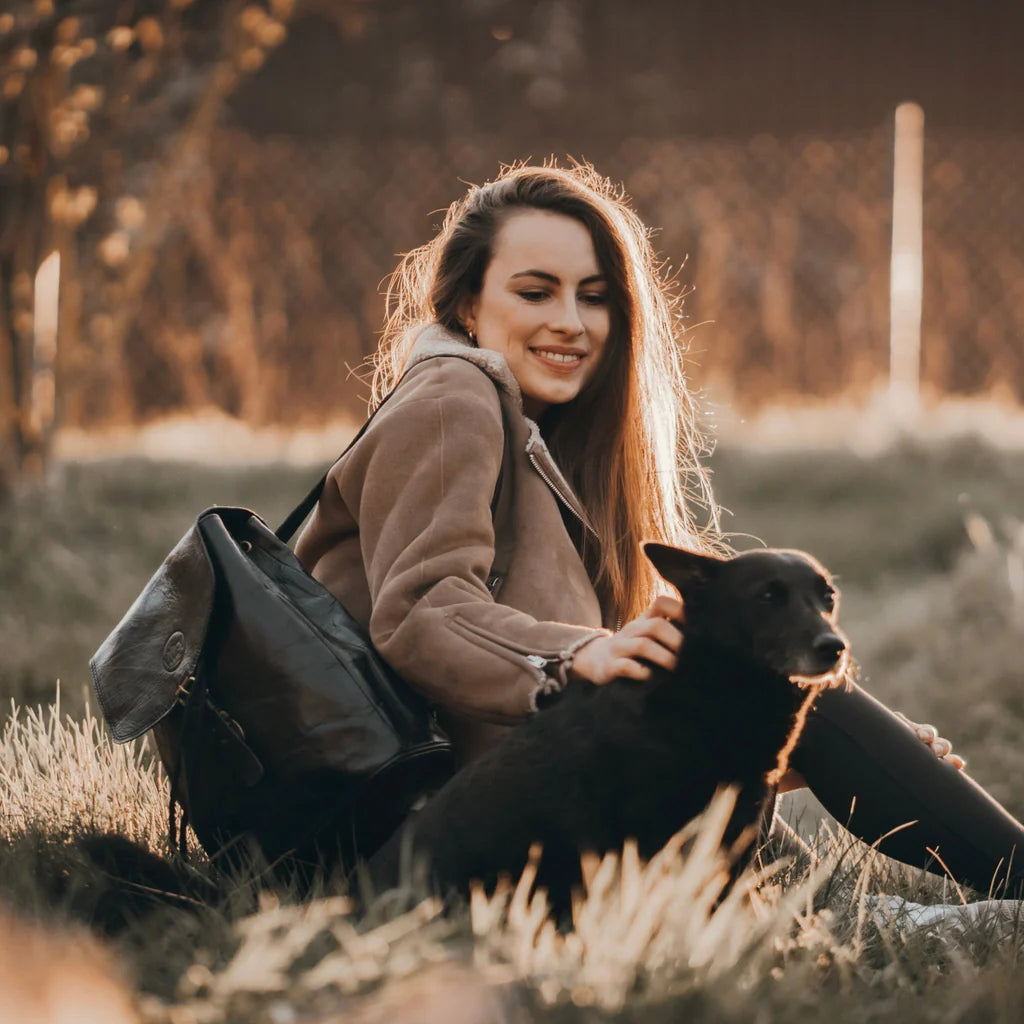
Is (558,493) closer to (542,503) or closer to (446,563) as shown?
(542,503)

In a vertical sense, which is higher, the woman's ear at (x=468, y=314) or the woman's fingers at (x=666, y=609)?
the woman's ear at (x=468, y=314)

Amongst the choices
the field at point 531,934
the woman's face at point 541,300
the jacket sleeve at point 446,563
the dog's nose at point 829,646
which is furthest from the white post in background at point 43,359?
the dog's nose at point 829,646

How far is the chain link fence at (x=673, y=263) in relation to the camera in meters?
8.20

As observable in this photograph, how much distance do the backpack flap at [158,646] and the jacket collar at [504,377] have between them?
1.83 feet

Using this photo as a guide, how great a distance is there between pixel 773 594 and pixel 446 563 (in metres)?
0.52

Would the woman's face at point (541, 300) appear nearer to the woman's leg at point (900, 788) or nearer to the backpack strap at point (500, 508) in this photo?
the backpack strap at point (500, 508)

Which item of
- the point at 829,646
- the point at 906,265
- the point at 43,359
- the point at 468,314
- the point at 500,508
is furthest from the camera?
the point at 906,265

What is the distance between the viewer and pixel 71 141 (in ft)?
18.5

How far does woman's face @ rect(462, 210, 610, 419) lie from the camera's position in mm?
2764

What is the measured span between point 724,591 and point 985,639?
10.1 feet

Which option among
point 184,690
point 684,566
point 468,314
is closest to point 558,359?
point 468,314

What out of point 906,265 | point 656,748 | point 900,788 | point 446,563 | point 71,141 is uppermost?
point 71,141

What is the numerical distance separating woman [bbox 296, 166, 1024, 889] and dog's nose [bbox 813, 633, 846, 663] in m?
0.21

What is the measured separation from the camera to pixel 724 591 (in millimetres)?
2113
